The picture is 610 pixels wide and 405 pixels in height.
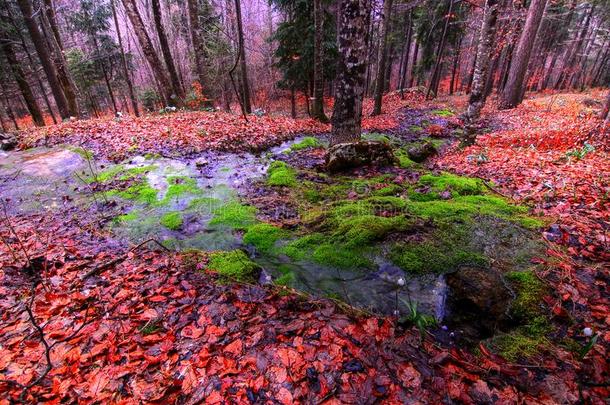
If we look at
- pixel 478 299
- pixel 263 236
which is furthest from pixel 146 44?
pixel 478 299

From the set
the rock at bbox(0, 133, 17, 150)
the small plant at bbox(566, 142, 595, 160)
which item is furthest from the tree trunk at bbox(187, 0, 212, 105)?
the small plant at bbox(566, 142, 595, 160)

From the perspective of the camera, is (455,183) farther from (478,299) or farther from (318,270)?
(318,270)

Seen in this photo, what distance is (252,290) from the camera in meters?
3.34

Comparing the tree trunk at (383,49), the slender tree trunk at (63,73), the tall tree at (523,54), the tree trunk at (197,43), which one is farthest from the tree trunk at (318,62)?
the slender tree trunk at (63,73)

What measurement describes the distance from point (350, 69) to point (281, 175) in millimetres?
2919

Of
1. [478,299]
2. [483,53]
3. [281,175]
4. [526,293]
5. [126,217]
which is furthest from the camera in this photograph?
[483,53]

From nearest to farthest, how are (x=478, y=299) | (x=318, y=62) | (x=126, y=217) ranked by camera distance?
1. (x=478, y=299)
2. (x=126, y=217)
3. (x=318, y=62)

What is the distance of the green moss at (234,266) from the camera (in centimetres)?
355

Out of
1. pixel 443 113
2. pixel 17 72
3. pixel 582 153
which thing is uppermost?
pixel 17 72

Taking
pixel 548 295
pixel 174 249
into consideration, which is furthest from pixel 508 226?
pixel 174 249

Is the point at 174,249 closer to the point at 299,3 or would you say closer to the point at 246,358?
the point at 246,358

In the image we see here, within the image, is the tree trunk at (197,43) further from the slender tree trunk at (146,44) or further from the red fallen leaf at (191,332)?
the red fallen leaf at (191,332)

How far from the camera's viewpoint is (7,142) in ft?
30.2

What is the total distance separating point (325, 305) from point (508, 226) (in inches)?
111
